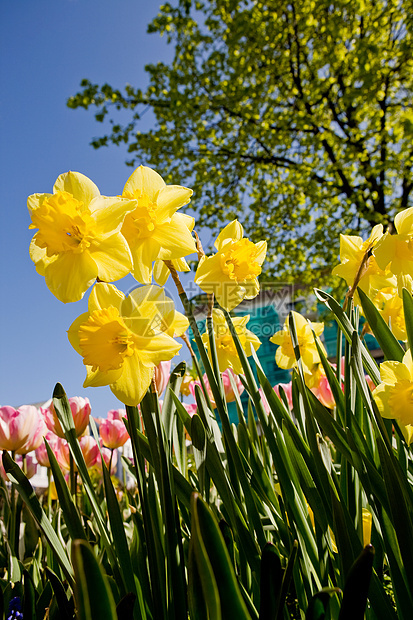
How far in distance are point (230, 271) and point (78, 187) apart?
26 centimetres

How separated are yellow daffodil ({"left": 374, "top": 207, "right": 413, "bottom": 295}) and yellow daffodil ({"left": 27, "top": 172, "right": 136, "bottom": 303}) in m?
0.44

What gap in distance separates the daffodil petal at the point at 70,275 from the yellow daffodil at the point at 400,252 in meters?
0.48

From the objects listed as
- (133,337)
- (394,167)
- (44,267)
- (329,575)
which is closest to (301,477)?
(329,575)

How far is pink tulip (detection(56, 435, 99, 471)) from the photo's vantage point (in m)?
1.25

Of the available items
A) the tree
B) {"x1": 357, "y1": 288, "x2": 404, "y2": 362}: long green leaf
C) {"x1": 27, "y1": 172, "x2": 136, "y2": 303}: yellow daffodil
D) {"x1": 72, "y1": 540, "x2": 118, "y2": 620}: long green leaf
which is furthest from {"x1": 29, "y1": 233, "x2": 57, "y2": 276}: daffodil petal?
the tree

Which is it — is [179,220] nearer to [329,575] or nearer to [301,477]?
[301,477]

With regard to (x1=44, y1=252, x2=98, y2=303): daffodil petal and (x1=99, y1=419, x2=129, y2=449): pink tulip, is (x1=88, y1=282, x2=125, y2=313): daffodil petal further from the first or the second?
(x1=99, y1=419, x2=129, y2=449): pink tulip

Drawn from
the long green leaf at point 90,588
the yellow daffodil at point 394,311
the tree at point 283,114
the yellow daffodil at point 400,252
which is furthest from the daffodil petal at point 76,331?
the tree at point 283,114

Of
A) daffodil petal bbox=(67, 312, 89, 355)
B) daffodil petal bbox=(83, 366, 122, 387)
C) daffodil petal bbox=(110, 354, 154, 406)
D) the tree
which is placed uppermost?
the tree

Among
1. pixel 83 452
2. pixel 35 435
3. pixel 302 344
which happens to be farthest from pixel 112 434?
pixel 302 344

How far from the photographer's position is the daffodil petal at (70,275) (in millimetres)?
506

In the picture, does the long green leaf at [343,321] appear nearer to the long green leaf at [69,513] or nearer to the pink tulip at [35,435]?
the long green leaf at [69,513]

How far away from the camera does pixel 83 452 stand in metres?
1.35

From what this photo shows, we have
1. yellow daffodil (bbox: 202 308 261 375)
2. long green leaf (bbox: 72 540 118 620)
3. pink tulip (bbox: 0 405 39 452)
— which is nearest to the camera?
long green leaf (bbox: 72 540 118 620)
